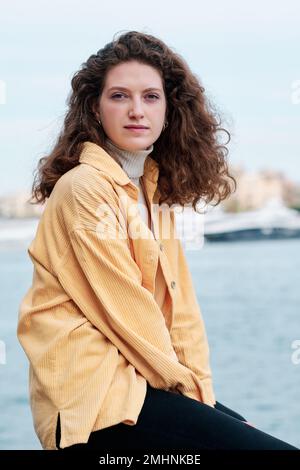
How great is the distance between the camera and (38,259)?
86.7 inches

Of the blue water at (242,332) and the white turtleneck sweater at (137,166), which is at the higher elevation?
the white turtleneck sweater at (137,166)

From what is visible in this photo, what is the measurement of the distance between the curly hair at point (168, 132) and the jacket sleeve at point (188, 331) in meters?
0.18

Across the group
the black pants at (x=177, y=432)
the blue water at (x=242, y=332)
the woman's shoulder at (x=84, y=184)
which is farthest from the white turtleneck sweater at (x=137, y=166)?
the blue water at (x=242, y=332)

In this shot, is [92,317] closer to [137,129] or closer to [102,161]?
[102,161]

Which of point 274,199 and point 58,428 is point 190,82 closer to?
point 58,428

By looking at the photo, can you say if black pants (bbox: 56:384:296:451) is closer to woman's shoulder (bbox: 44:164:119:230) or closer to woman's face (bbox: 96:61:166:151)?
woman's shoulder (bbox: 44:164:119:230)

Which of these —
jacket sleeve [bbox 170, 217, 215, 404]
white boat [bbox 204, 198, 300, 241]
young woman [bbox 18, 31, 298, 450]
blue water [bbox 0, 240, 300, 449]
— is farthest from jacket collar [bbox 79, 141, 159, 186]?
white boat [bbox 204, 198, 300, 241]

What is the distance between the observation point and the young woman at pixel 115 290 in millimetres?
2096

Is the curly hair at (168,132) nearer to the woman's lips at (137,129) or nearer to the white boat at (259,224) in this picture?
the woman's lips at (137,129)

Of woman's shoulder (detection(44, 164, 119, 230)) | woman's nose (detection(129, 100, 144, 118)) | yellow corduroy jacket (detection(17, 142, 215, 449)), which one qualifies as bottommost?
yellow corduroy jacket (detection(17, 142, 215, 449))

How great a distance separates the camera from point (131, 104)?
2336 millimetres

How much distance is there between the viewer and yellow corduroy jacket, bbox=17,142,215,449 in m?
2.09
